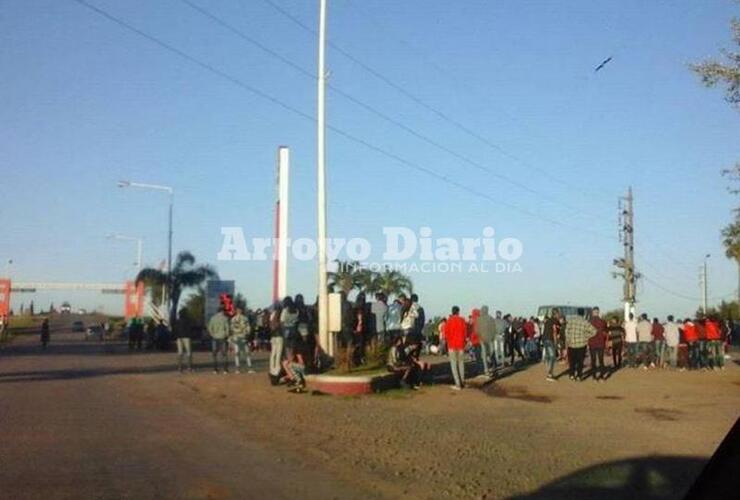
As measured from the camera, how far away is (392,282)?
178 ft

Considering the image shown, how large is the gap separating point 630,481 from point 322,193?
12815 mm

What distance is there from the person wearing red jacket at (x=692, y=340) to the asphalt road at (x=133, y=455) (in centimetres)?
1511

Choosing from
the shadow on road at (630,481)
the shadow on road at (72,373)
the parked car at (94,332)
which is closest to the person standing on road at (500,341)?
the shadow on road at (72,373)

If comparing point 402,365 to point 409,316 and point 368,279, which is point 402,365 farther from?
point 368,279

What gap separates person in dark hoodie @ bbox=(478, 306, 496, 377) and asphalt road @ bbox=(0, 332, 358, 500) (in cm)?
782

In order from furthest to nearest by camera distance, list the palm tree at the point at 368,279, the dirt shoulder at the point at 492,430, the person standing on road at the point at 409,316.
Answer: the palm tree at the point at 368,279, the person standing on road at the point at 409,316, the dirt shoulder at the point at 492,430

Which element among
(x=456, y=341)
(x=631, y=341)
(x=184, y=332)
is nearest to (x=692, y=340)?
(x=631, y=341)

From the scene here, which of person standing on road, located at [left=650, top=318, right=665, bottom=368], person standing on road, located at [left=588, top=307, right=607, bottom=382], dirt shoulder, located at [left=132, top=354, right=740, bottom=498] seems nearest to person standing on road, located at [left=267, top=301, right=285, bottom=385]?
dirt shoulder, located at [left=132, top=354, right=740, bottom=498]

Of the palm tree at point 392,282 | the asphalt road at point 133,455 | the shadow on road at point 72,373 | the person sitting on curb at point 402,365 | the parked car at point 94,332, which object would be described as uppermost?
the palm tree at point 392,282

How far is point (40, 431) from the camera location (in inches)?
486

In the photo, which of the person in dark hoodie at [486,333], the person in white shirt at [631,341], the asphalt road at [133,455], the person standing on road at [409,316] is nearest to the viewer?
the asphalt road at [133,455]

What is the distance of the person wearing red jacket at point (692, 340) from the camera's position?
84.5 ft

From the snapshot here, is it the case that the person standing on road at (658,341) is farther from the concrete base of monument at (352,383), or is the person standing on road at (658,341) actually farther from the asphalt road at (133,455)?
the asphalt road at (133,455)

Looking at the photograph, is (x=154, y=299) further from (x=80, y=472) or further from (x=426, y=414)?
(x=80, y=472)
